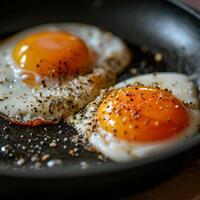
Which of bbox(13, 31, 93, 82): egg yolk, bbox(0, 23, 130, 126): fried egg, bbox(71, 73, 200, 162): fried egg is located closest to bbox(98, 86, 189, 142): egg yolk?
bbox(71, 73, 200, 162): fried egg

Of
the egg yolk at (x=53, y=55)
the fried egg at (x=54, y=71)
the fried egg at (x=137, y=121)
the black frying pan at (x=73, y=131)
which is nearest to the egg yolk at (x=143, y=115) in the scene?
the fried egg at (x=137, y=121)

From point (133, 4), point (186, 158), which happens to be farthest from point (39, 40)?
point (186, 158)

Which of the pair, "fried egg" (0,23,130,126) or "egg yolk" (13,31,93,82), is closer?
"fried egg" (0,23,130,126)

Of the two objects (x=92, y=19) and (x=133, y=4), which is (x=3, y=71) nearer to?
(x=92, y=19)

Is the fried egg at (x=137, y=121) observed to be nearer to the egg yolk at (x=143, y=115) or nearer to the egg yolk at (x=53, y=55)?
the egg yolk at (x=143, y=115)

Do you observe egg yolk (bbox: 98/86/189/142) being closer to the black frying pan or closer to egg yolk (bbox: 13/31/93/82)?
the black frying pan

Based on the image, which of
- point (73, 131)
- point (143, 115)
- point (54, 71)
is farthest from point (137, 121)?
point (54, 71)

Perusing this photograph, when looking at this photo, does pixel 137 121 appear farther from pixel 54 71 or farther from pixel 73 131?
pixel 54 71
